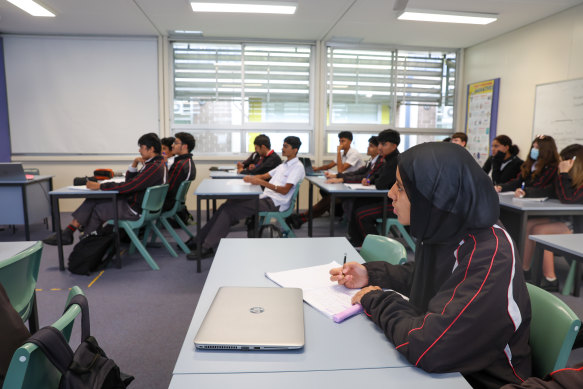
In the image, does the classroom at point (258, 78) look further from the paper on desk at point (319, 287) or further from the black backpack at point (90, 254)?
the paper on desk at point (319, 287)

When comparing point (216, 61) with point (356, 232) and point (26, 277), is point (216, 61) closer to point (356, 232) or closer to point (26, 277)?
point (356, 232)

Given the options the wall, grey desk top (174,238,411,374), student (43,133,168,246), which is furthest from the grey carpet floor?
the wall

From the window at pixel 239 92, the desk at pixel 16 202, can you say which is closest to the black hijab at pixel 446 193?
the desk at pixel 16 202

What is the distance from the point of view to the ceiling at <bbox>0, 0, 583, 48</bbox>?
4.56 metres

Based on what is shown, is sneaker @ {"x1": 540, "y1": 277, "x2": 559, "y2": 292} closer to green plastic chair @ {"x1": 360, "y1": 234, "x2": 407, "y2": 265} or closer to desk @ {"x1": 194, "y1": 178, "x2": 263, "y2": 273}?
green plastic chair @ {"x1": 360, "y1": 234, "x2": 407, "y2": 265}

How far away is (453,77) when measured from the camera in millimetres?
6852

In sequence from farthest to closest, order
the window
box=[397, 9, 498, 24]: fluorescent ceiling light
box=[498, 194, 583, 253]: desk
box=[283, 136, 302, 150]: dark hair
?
the window < box=[397, 9, 498, 24]: fluorescent ceiling light < box=[283, 136, 302, 150]: dark hair < box=[498, 194, 583, 253]: desk

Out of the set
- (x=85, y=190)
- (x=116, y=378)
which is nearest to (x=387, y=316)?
(x=116, y=378)

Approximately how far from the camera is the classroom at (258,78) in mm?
4811

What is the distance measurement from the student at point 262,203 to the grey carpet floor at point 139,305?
274mm

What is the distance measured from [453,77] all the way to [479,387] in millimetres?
6876

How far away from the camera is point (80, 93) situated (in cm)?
615

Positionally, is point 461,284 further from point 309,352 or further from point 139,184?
point 139,184

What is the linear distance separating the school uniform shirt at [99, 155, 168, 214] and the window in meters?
2.91
